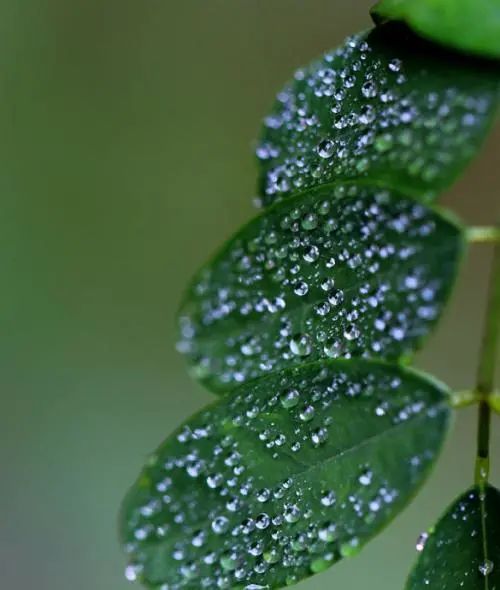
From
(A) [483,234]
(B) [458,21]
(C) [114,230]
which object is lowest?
(C) [114,230]

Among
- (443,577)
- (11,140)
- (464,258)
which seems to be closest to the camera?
(464,258)

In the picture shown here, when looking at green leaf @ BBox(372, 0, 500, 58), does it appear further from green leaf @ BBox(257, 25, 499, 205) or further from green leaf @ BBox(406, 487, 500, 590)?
green leaf @ BBox(406, 487, 500, 590)

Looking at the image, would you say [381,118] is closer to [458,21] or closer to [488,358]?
[458,21]

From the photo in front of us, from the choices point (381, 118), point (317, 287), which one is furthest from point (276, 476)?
point (381, 118)

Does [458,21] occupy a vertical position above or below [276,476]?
above

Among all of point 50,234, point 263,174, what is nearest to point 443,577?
point 263,174

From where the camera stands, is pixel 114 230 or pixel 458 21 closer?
pixel 458 21

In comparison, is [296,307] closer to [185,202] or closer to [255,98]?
[185,202]
